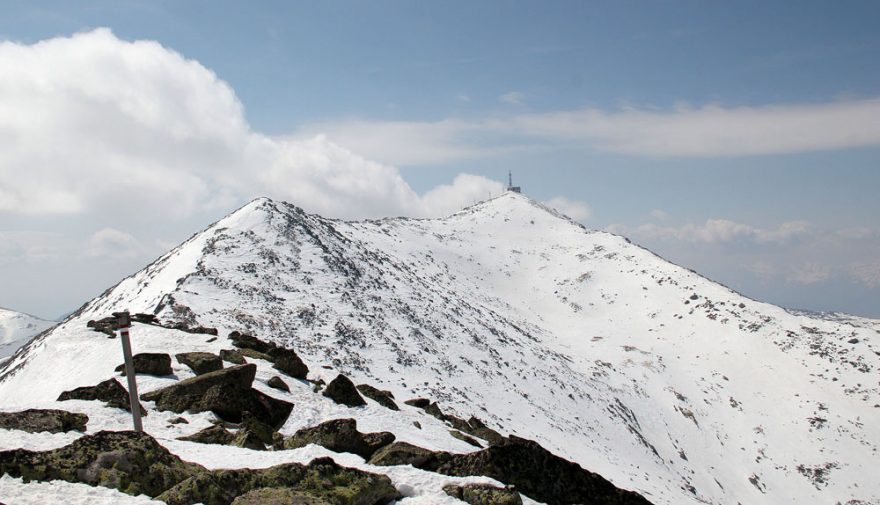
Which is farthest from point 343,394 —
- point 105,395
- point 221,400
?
point 105,395

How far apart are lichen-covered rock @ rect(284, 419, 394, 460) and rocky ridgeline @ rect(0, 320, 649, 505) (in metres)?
0.02

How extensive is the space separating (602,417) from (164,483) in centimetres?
4536

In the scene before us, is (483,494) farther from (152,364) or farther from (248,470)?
(152,364)

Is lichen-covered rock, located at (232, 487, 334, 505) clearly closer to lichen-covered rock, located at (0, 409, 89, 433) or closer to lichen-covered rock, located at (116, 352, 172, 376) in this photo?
lichen-covered rock, located at (0, 409, 89, 433)

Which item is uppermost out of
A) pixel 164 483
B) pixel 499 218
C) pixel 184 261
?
pixel 499 218

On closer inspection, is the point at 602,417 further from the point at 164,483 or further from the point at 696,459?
the point at 164,483

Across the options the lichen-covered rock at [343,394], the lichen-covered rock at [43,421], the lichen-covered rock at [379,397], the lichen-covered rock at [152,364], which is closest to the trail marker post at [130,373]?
the lichen-covered rock at [43,421]

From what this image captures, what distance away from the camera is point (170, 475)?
30.1 ft

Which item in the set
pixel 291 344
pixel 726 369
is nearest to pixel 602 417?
pixel 291 344

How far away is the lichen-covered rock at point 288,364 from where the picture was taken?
22391 mm

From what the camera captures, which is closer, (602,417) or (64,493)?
(64,493)

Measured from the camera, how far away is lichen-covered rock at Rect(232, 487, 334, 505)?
819 centimetres

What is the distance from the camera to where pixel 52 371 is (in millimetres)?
23938

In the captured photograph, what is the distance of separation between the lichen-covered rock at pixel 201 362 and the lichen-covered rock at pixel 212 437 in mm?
7027
